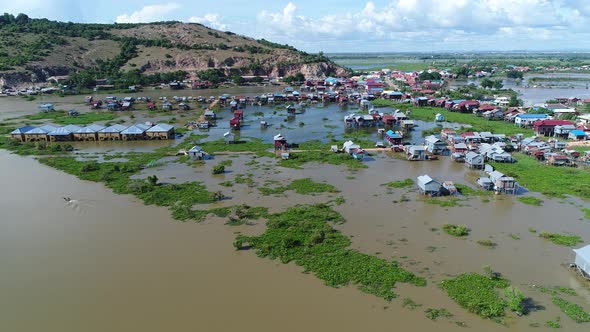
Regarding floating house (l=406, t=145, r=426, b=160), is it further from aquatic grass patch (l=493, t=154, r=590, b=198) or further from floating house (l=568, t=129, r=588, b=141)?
floating house (l=568, t=129, r=588, b=141)

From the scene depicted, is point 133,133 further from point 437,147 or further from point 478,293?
point 478,293

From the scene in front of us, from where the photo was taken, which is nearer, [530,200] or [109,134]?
[530,200]

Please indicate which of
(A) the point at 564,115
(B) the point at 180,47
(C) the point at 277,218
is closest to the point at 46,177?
(C) the point at 277,218

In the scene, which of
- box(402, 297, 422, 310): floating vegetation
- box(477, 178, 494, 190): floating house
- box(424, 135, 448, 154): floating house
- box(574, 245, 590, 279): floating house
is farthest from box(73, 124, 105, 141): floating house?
box(574, 245, 590, 279): floating house

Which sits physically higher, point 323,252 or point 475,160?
point 475,160

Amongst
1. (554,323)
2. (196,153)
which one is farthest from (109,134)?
(554,323)

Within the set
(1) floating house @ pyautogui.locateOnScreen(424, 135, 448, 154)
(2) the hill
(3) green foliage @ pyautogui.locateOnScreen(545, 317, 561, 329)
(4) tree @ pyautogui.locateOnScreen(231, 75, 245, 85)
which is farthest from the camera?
(4) tree @ pyautogui.locateOnScreen(231, 75, 245, 85)
